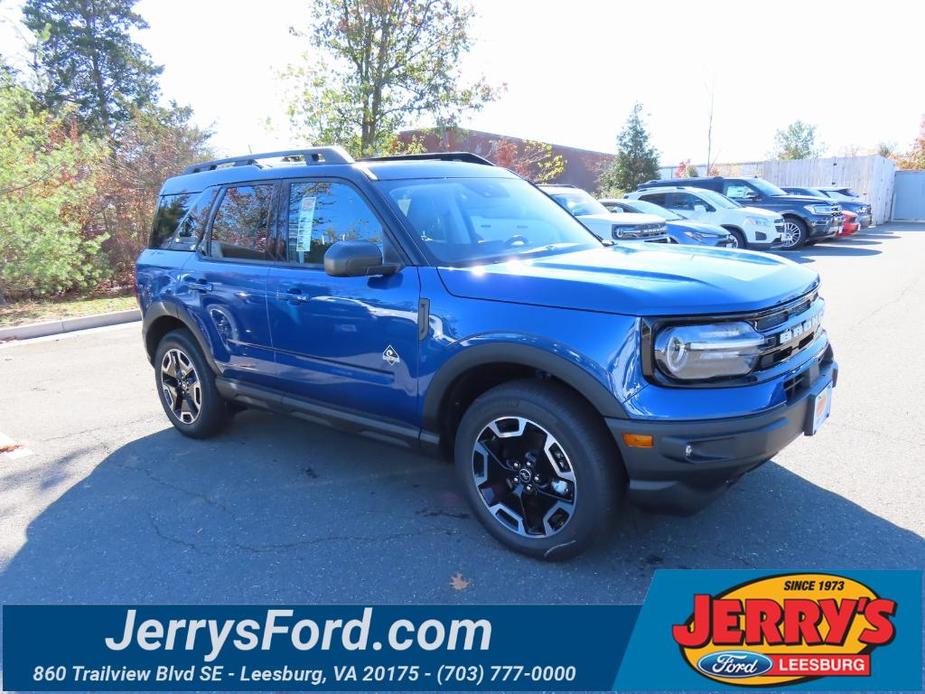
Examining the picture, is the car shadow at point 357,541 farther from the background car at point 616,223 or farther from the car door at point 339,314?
the background car at point 616,223

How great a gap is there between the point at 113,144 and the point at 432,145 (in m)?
10.5

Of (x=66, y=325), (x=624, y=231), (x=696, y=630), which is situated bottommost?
(x=66, y=325)

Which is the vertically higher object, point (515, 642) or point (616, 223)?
point (616, 223)

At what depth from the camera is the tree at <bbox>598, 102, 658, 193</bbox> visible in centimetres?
2748

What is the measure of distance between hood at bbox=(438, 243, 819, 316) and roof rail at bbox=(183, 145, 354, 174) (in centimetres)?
117

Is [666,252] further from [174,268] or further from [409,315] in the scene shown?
[174,268]

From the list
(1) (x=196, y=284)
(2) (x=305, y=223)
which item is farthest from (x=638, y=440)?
(1) (x=196, y=284)

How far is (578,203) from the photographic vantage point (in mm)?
11867

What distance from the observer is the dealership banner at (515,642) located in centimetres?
232

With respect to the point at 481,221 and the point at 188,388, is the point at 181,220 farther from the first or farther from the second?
the point at 481,221

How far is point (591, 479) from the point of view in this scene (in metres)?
2.68

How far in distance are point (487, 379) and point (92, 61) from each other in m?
35.2

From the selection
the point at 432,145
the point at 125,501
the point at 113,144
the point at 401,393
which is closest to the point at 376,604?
the point at 401,393

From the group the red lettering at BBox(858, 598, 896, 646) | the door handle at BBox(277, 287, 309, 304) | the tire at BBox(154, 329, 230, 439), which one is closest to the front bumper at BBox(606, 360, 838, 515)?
the red lettering at BBox(858, 598, 896, 646)
